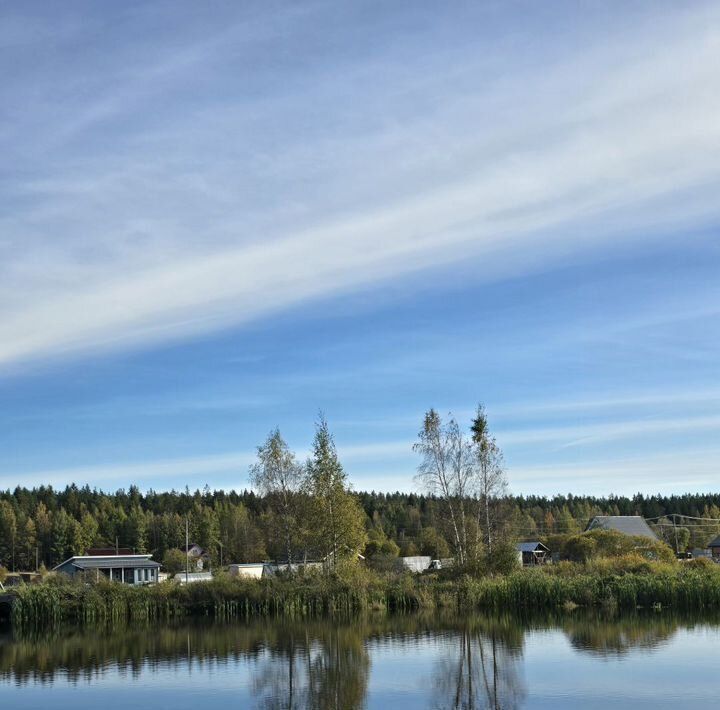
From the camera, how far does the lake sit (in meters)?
21.1

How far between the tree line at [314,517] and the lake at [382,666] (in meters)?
12.5

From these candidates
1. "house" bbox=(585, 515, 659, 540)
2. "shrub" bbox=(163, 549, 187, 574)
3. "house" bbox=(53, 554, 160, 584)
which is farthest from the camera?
"shrub" bbox=(163, 549, 187, 574)

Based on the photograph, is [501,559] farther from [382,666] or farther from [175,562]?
[175,562]

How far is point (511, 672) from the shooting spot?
2422cm

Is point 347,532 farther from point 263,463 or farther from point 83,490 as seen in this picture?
point 83,490

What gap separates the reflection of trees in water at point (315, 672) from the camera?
70.0 feet

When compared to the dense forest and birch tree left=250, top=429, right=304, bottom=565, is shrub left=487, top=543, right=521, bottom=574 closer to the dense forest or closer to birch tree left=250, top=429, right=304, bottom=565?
birch tree left=250, top=429, right=304, bottom=565

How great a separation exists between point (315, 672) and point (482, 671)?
4709 millimetres

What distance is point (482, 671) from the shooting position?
25.0m

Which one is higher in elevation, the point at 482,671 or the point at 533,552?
the point at 482,671

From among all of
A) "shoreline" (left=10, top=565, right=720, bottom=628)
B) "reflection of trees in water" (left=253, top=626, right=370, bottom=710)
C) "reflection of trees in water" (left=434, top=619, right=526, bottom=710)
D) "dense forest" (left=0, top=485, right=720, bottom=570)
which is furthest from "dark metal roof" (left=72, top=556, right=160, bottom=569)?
"reflection of trees in water" (left=434, top=619, right=526, bottom=710)

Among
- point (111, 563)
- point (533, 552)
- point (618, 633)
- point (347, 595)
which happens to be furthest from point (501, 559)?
point (111, 563)

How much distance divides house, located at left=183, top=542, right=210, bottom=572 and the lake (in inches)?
2115

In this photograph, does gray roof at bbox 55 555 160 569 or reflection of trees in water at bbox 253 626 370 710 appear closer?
reflection of trees in water at bbox 253 626 370 710
